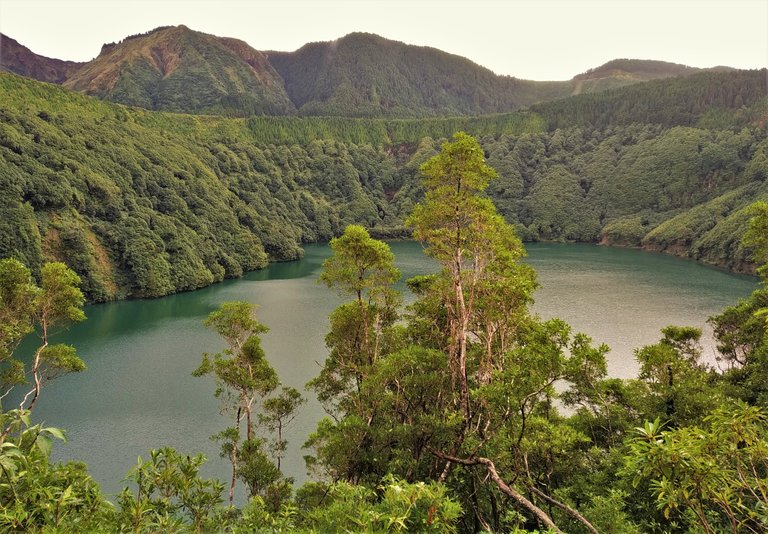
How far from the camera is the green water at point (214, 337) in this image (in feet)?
93.7

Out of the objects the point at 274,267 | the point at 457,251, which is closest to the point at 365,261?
the point at 457,251

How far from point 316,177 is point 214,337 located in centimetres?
11380

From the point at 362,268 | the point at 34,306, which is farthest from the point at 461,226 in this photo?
the point at 34,306

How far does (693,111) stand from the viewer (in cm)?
14875

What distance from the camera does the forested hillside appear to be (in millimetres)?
70750

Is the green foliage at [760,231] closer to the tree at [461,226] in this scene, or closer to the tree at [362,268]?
the tree at [461,226]

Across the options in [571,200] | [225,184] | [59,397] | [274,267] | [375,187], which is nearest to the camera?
[59,397]

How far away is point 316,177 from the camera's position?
15688 centimetres

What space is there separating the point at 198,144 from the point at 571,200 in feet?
371

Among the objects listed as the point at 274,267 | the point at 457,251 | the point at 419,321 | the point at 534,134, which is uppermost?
the point at 534,134

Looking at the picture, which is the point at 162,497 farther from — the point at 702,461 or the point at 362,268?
the point at 362,268

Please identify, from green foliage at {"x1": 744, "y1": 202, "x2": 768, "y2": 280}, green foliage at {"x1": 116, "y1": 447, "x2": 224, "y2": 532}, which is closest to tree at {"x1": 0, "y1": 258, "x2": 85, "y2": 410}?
green foliage at {"x1": 116, "y1": 447, "x2": 224, "y2": 532}

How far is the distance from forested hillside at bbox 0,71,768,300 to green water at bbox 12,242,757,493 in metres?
10.7

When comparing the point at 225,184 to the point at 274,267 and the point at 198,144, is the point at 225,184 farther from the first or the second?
the point at 274,267
